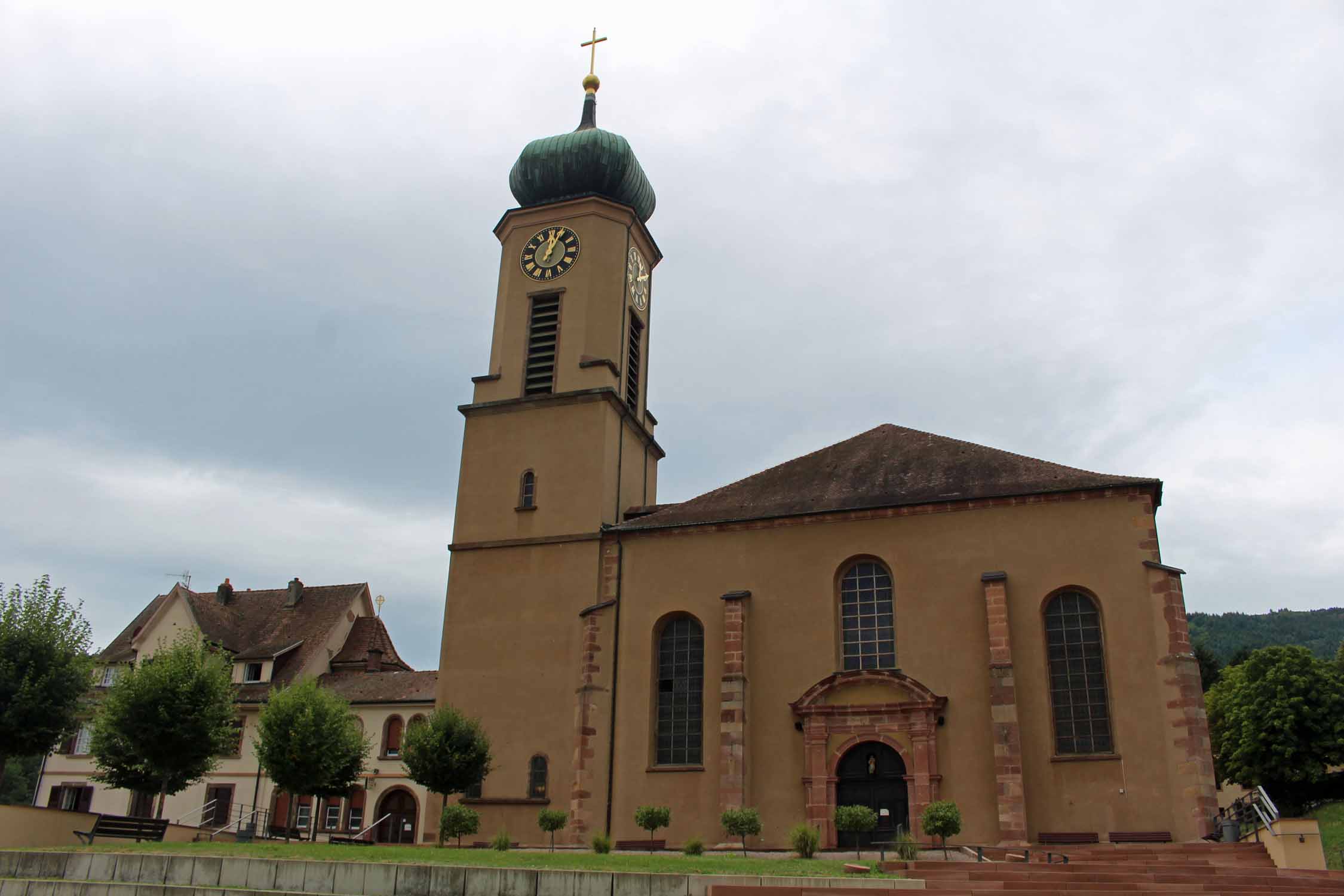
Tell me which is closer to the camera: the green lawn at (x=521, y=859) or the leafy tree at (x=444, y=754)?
the green lawn at (x=521, y=859)

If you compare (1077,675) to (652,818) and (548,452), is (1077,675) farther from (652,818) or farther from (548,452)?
(548,452)

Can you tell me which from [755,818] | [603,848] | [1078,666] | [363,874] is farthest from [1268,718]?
[363,874]

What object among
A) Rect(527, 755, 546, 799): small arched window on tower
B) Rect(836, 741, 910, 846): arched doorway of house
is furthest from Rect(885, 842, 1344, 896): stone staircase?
Rect(527, 755, 546, 799): small arched window on tower

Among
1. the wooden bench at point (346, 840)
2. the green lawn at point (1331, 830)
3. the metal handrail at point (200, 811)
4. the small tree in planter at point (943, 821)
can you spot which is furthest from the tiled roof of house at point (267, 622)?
the green lawn at point (1331, 830)

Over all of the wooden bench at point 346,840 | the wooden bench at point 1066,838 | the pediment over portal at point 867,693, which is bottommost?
the wooden bench at point 346,840

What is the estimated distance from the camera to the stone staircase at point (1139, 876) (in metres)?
15.2

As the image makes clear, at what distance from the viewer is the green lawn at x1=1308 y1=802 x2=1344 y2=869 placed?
2198 centimetres

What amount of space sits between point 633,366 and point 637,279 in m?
2.80

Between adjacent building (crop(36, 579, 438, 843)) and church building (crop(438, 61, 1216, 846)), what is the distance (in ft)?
30.6

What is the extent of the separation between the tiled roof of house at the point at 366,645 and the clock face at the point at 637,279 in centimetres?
1808

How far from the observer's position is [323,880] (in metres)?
15.3

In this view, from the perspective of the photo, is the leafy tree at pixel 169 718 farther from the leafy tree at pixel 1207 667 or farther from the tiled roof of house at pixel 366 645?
the leafy tree at pixel 1207 667

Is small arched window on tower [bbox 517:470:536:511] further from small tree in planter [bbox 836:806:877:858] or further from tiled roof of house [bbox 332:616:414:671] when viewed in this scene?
tiled roof of house [bbox 332:616:414:671]

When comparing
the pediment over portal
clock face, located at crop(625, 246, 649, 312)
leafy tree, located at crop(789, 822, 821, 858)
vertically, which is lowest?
leafy tree, located at crop(789, 822, 821, 858)
